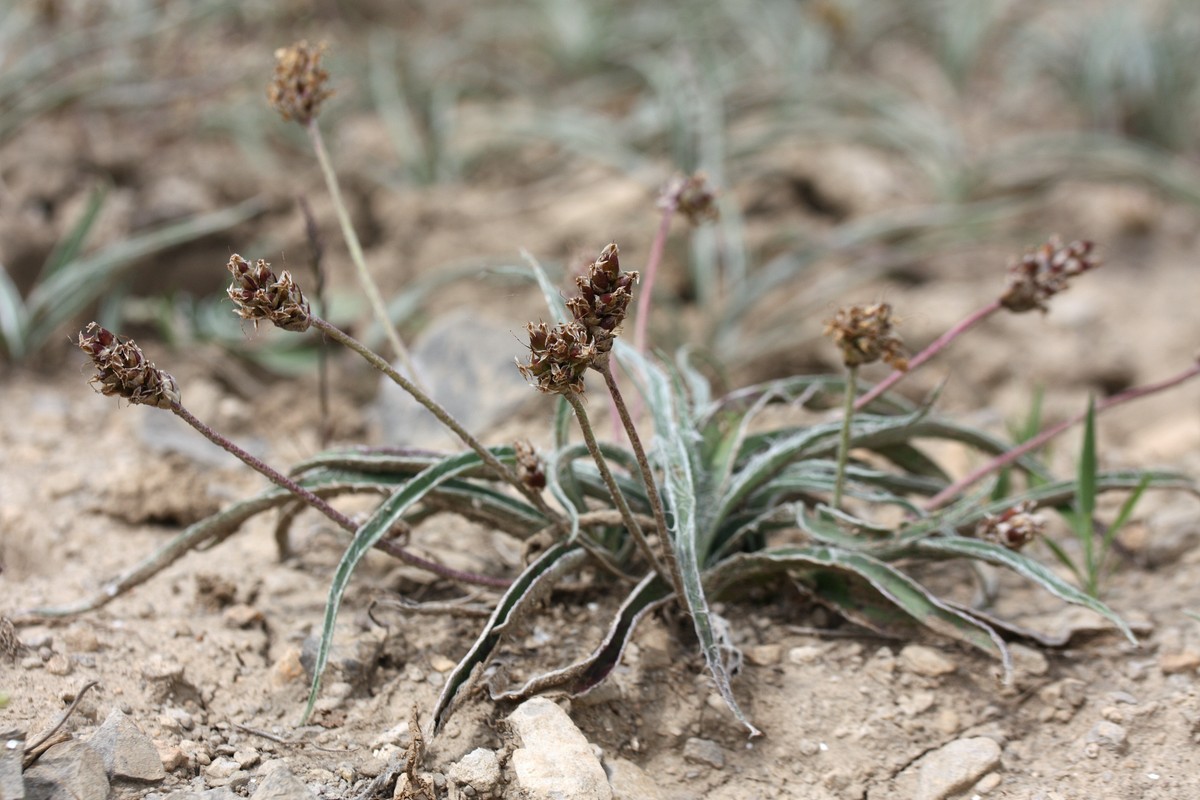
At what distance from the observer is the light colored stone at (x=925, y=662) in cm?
164

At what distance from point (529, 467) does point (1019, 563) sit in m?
0.75

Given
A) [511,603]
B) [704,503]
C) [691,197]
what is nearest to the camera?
[511,603]

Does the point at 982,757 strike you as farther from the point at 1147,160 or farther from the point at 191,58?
the point at 191,58

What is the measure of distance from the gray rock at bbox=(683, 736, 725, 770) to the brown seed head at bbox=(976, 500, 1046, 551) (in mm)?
545

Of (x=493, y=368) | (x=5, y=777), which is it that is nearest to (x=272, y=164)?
(x=493, y=368)

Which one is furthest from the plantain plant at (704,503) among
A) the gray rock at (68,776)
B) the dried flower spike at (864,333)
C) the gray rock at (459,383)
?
the gray rock at (459,383)

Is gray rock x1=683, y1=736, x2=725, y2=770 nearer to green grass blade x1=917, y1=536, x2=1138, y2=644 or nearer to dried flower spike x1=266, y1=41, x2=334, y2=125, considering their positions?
green grass blade x1=917, y1=536, x2=1138, y2=644

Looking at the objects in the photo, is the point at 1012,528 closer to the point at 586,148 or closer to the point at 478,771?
the point at 478,771

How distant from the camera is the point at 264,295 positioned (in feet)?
3.92

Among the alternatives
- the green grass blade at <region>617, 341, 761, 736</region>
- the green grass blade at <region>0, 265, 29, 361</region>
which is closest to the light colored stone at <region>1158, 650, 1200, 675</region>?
the green grass blade at <region>617, 341, 761, 736</region>

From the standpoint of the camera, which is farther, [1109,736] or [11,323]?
[11,323]

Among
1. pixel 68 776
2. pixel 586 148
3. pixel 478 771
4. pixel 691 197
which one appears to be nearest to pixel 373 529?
pixel 478 771

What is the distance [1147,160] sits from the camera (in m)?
3.68

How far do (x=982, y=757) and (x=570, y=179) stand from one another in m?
2.72
